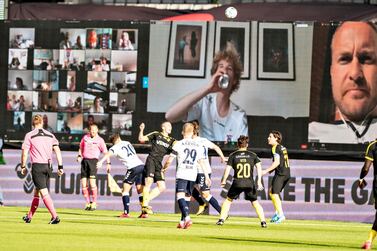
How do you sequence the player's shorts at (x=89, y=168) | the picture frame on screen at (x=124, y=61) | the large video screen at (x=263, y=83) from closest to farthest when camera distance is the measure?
1. the large video screen at (x=263, y=83)
2. the player's shorts at (x=89, y=168)
3. the picture frame on screen at (x=124, y=61)

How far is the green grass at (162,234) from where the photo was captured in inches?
786

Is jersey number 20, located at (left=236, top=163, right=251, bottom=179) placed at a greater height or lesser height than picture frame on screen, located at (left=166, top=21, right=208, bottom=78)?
lesser

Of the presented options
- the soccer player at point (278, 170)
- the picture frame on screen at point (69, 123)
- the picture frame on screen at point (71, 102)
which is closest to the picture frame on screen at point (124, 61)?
the picture frame on screen at point (71, 102)

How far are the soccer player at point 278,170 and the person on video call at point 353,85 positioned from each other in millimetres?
2572

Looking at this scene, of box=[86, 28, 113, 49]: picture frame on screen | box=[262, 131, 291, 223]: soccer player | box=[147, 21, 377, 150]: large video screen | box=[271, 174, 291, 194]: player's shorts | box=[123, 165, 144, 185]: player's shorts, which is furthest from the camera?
box=[86, 28, 113, 49]: picture frame on screen

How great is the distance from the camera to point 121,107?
34.2m

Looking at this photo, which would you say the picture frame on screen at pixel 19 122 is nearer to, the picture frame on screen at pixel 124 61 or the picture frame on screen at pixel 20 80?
the picture frame on screen at pixel 20 80

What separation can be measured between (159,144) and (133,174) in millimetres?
1021

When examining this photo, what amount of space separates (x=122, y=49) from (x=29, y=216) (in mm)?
9759

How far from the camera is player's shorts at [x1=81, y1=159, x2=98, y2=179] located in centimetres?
3400

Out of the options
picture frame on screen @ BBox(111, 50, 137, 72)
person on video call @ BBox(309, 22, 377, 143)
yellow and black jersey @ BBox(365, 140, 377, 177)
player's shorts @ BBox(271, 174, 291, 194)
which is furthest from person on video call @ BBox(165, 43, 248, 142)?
yellow and black jersey @ BBox(365, 140, 377, 177)

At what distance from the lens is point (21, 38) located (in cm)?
3472

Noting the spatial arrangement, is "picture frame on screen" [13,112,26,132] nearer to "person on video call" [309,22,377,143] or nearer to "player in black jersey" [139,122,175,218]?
"player in black jersey" [139,122,175,218]

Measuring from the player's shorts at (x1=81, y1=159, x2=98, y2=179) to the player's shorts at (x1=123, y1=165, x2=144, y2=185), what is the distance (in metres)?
2.90
